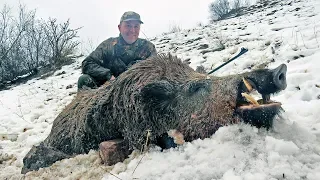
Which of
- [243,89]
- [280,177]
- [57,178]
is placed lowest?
[57,178]

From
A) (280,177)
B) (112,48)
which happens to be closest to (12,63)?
Result: (112,48)

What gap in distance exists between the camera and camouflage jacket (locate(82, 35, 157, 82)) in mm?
4041

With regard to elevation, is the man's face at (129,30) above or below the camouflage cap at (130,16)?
below

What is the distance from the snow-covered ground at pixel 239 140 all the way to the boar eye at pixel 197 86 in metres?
0.45

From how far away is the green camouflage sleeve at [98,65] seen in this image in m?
3.99

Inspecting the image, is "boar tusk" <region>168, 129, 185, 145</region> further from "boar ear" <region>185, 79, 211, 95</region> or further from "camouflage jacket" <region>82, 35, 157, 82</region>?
"camouflage jacket" <region>82, 35, 157, 82</region>

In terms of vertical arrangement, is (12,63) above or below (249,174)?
below

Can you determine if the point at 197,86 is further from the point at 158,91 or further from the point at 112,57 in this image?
the point at 112,57

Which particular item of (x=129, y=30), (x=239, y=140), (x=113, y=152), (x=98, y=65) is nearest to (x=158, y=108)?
(x=113, y=152)

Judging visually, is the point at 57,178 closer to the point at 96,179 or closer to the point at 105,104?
the point at 96,179

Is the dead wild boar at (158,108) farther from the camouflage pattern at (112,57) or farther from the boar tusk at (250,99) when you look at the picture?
the camouflage pattern at (112,57)

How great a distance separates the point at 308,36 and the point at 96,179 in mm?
4516

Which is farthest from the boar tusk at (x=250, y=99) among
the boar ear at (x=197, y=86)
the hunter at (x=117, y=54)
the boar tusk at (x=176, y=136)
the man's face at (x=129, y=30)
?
the man's face at (x=129, y=30)

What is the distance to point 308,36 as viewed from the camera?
532cm
